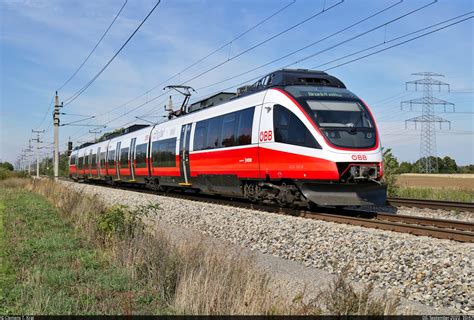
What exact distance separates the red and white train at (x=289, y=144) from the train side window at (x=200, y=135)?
4 centimetres

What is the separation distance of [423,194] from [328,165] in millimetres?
11503

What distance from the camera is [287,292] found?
16.3ft

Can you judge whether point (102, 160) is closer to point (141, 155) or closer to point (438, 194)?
point (141, 155)

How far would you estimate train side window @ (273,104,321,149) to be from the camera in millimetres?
12281

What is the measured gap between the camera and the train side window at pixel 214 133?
55.5 ft

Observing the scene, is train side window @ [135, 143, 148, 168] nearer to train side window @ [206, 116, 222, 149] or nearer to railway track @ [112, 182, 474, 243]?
train side window @ [206, 116, 222, 149]

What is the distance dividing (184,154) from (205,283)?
15.6 m

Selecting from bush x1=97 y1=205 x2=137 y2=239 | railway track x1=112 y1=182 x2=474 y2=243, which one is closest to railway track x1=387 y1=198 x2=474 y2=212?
railway track x1=112 y1=182 x2=474 y2=243

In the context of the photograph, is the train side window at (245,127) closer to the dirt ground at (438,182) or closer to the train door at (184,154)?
the train door at (184,154)

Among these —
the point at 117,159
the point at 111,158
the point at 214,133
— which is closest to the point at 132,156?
the point at 117,159

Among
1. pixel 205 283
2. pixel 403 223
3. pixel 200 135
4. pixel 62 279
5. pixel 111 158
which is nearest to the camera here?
pixel 205 283

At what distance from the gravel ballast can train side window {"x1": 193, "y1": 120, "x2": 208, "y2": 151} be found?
6.24m

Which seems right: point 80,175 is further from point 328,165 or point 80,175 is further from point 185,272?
point 185,272

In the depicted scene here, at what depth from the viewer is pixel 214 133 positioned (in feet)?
56.6
